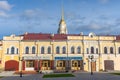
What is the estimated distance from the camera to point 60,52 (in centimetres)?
5441

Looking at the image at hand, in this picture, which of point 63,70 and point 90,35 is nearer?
point 63,70

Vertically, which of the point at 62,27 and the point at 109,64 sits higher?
the point at 62,27

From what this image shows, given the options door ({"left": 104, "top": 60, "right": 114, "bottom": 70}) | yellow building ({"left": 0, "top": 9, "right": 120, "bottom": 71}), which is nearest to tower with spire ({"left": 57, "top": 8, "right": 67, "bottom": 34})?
yellow building ({"left": 0, "top": 9, "right": 120, "bottom": 71})

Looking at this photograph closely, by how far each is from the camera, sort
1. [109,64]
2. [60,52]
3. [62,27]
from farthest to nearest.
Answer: [62,27] < [109,64] < [60,52]

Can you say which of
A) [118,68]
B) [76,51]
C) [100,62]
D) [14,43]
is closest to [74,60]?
[76,51]

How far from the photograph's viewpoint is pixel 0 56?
5350 cm

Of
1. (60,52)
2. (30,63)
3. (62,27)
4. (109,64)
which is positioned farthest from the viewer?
(62,27)

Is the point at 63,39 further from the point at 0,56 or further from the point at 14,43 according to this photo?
→ the point at 0,56

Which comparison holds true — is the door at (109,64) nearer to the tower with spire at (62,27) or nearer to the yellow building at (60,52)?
the yellow building at (60,52)

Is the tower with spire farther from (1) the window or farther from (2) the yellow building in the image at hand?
(1) the window

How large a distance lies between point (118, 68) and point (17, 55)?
23142 millimetres

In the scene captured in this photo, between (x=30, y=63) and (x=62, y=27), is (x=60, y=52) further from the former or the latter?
(x=62, y=27)

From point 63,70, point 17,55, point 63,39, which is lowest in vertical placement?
point 63,70

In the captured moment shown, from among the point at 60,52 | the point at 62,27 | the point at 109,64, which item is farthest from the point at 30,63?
the point at 62,27
